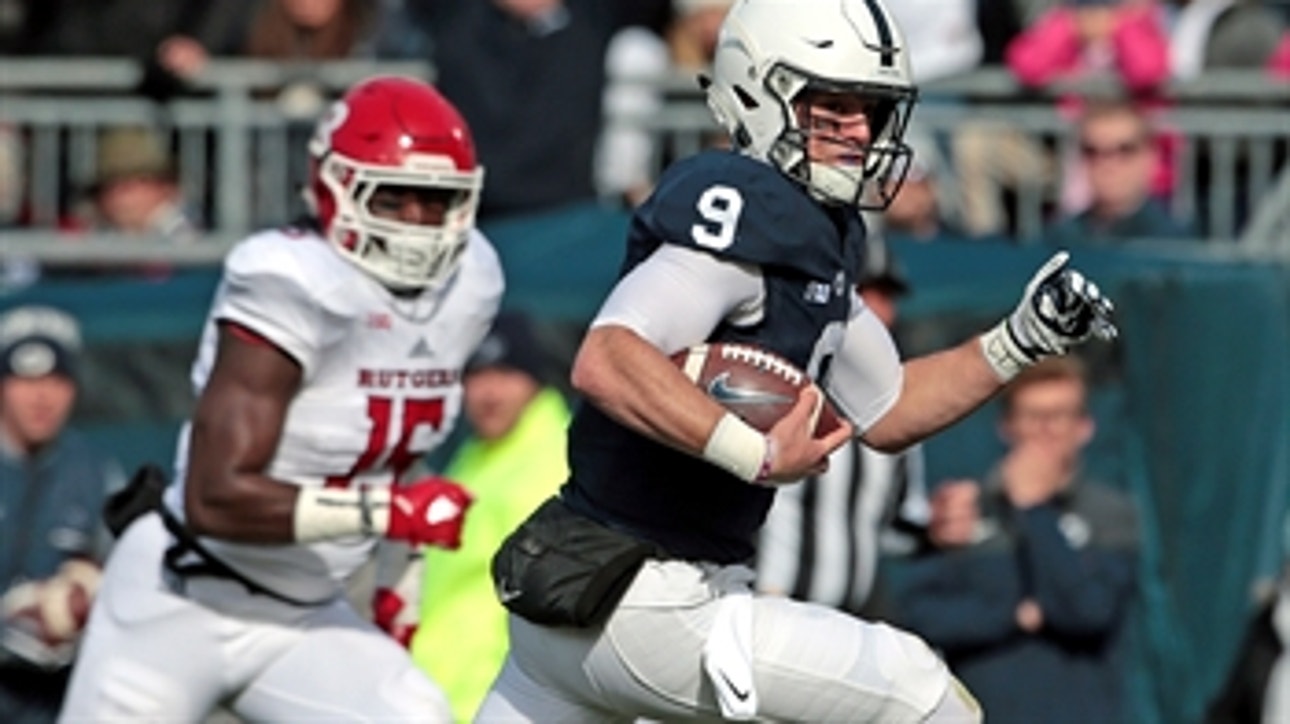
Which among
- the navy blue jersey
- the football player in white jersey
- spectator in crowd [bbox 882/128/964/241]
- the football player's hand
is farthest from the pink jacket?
the football player's hand

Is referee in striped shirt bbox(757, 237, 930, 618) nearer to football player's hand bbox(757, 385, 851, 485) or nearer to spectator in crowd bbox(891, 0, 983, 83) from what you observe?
spectator in crowd bbox(891, 0, 983, 83)

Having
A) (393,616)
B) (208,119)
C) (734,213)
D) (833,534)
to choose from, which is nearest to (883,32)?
(734,213)

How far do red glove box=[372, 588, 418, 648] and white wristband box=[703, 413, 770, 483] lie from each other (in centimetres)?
204

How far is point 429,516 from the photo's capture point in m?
6.11

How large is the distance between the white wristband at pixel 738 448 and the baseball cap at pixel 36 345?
4163 millimetres

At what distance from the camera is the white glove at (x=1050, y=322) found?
5535 mm

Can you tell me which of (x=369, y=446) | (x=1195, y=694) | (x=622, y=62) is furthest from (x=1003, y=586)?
(x=622, y=62)

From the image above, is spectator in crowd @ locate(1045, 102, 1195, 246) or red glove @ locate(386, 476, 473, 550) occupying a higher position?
red glove @ locate(386, 476, 473, 550)

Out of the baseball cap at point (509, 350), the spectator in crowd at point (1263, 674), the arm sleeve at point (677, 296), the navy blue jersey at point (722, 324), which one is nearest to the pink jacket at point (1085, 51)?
the spectator in crowd at point (1263, 674)

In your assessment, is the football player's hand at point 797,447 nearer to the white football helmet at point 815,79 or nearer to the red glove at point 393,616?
the white football helmet at point 815,79

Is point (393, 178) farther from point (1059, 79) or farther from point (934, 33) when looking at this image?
point (934, 33)

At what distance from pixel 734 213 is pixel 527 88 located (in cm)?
468

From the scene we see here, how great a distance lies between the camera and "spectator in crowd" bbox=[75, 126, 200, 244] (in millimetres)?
10070

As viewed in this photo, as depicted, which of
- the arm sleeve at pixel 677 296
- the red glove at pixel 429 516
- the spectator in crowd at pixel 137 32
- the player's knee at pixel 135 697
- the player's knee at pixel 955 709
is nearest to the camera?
the arm sleeve at pixel 677 296
